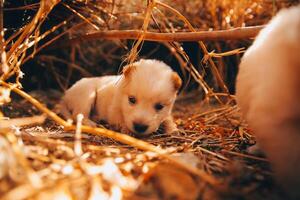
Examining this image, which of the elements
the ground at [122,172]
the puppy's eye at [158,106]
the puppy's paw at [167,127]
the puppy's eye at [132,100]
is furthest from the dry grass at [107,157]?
the puppy's eye at [132,100]

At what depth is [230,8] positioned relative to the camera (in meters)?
5.11

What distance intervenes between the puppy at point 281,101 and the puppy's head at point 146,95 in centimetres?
135

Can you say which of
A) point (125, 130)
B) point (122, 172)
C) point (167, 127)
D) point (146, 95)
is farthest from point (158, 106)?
point (122, 172)

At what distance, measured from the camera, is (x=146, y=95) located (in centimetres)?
343

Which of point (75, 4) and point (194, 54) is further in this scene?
point (194, 54)

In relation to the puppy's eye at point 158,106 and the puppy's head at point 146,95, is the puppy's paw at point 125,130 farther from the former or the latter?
the puppy's eye at point 158,106

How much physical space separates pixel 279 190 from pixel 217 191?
36cm

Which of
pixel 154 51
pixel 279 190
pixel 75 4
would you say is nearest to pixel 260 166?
pixel 279 190

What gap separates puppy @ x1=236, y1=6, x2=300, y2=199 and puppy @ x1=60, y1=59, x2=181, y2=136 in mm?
1377

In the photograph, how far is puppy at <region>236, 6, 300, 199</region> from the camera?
1.86 m

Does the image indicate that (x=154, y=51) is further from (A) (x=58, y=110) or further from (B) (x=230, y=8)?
(A) (x=58, y=110)

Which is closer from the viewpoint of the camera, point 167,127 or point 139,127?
point 139,127

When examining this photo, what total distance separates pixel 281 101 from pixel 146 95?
1669 mm

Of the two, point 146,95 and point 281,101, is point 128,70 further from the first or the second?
point 281,101
